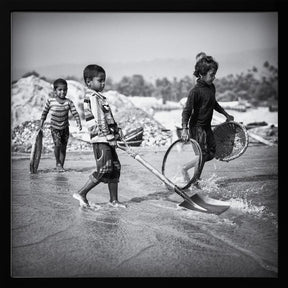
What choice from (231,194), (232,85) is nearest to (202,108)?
(232,85)

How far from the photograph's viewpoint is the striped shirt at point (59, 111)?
2.75 metres

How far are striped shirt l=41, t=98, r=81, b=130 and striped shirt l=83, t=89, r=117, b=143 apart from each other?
0.14m

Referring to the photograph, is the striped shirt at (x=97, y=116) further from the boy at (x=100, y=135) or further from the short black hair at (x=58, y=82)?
the short black hair at (x=58, y=82)

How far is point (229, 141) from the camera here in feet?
9.12

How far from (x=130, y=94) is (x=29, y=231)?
111 centimetres

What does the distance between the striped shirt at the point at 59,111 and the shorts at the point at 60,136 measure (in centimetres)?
2

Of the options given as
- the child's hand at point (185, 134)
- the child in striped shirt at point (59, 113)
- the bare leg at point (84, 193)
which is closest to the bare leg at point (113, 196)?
the bare leg at point (84, 193)

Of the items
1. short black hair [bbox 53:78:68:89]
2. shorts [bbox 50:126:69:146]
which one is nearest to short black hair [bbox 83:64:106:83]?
short black hair [bbox 53:78:68:89]

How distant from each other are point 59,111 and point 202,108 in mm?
956

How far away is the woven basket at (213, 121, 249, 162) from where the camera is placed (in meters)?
2.77

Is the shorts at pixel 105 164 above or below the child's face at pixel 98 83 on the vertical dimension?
below

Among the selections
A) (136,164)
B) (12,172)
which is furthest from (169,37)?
(12,172)

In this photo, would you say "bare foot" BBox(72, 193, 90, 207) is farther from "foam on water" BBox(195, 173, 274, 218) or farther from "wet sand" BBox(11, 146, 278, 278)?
"foam on water" BBox(195, 173, 274, 218)
